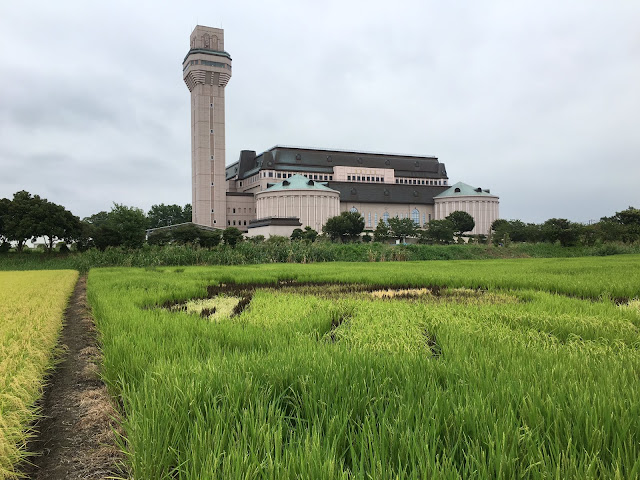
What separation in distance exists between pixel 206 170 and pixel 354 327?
274 ft

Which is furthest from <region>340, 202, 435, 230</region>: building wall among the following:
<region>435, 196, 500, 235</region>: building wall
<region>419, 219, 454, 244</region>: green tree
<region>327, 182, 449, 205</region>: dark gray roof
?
<region>419, 219, 454, 244</region>: green tree

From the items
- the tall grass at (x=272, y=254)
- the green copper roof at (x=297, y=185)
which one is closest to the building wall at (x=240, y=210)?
the green copper roof at (x=297, y=185)

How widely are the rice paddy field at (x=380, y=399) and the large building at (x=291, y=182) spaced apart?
7530cm

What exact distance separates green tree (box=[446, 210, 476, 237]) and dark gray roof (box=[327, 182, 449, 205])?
43.5 feet

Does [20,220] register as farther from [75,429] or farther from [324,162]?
[324,162]

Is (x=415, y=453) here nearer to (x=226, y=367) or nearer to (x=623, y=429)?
(x=623, y=429)

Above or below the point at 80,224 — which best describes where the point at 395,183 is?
above

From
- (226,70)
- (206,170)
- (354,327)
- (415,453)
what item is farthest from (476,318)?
(226,70)

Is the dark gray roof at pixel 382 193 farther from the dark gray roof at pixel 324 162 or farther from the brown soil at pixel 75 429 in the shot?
the brown soil at pixel 75 429

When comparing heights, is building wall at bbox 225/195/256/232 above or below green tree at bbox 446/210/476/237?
above

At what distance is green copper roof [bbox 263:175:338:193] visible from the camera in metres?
87.8

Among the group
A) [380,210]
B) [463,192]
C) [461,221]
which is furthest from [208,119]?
[463,192]

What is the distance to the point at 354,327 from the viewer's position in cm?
506

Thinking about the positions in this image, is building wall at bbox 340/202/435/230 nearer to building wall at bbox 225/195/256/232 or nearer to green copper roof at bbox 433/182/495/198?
green copper roof at bbox 433/182/495/198
